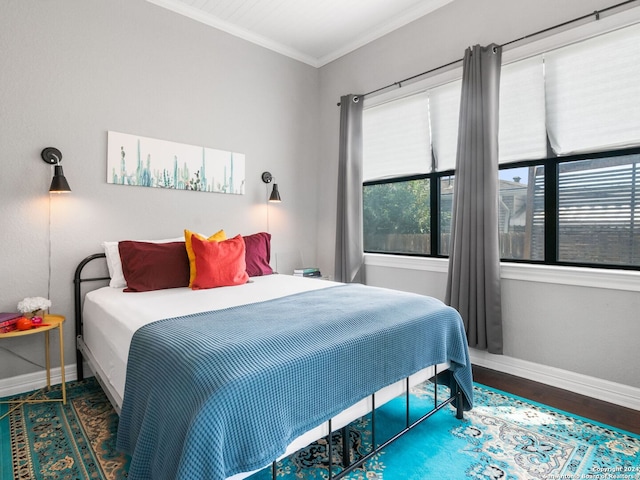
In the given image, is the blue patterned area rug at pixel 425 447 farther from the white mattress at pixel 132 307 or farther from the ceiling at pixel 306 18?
the ceiling at pixel 306 18

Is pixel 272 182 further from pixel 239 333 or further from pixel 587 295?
pixel 587 295

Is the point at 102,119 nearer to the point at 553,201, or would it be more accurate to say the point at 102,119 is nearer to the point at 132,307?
the point at 132,307

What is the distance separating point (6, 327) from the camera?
7.07 ft

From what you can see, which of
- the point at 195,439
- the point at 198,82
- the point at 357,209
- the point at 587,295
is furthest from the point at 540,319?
the point at 198,82

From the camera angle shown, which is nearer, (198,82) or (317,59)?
(198,82)

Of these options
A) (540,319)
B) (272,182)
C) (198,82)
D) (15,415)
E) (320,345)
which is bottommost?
(15,415)

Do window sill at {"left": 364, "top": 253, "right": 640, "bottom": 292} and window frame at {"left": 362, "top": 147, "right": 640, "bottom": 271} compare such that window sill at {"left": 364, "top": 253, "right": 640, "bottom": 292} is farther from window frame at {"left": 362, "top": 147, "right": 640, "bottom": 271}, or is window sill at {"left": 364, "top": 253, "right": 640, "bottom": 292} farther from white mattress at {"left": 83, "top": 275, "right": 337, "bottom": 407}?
white mattress at {"left": 83, "top": 275, "right": 337, "bottom": 407}

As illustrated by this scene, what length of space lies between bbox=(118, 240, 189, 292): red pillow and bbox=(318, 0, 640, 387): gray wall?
1875mm

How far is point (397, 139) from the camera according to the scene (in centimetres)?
353

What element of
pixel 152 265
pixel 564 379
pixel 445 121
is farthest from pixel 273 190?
pixel 564 379

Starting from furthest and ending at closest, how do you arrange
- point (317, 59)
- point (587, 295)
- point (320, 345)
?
point (317, 59) → point (587, 295) → point (320, 345)

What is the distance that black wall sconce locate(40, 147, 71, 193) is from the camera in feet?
7.90

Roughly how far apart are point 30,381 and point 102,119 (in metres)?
1.92

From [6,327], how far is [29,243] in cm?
60
